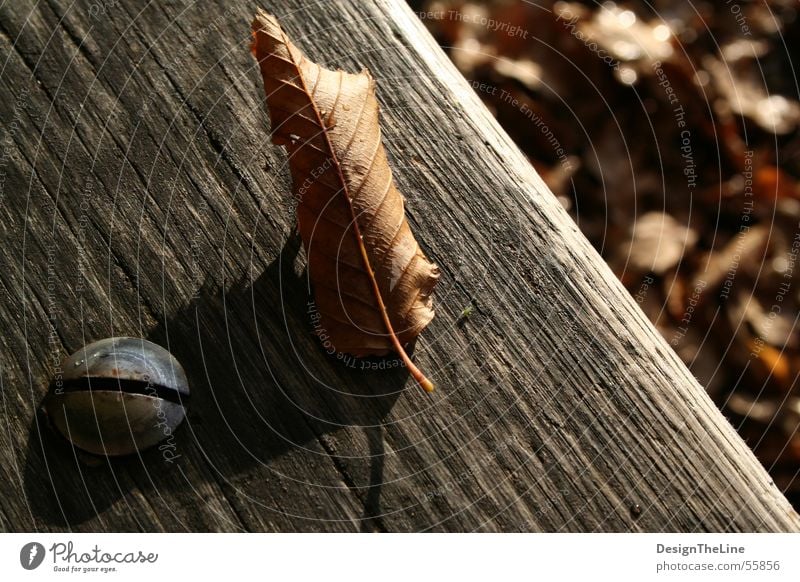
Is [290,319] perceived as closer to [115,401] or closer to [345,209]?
[345,209]

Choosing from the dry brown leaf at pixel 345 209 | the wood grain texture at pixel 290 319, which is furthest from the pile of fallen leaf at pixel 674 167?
the dry brown leaf at pixel 345 209

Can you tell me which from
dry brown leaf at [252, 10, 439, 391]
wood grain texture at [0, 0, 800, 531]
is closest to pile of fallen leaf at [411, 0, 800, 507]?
wood grain texture at [0, 0, 800, 531]

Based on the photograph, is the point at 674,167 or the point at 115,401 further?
the point at 674,167

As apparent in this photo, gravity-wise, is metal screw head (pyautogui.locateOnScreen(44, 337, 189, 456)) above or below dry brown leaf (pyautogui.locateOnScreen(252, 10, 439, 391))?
below

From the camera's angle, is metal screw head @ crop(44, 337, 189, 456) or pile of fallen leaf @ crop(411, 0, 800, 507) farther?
pile of fallen leaf @ crop(411, 0, 800, 507)

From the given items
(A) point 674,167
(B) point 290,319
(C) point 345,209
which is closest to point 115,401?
(B) point 290,319

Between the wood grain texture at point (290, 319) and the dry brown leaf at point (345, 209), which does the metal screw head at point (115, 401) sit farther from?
the dry brown leaf at point (345, 209)

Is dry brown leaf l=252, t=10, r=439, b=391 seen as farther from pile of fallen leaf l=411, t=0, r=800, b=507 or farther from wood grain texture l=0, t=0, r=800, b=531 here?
pile of fallen leaf l=411, t=0, r=800, b=507
